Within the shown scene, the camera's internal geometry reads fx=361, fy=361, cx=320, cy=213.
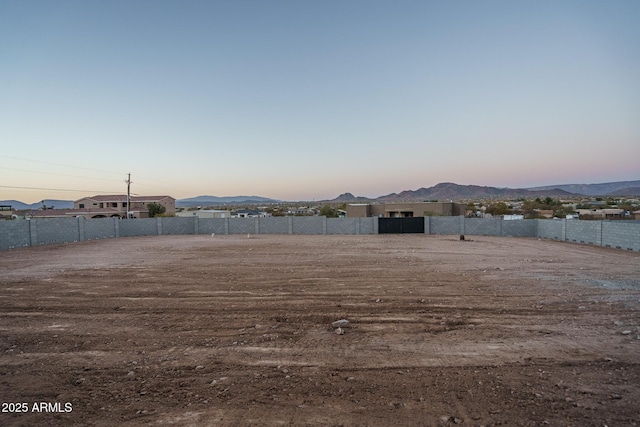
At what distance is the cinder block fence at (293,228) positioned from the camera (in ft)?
78.1

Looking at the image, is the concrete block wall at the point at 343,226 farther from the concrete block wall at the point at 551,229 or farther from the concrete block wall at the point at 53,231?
the concrete block wall at the point at 53,231

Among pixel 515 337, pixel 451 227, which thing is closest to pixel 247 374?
pixel 515 337

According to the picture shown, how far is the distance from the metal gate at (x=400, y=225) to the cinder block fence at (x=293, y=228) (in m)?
0.49

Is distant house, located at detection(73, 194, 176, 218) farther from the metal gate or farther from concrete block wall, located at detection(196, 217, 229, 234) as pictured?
the metal gate

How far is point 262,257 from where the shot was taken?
60.8 feet

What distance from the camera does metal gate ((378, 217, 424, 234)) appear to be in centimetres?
3559

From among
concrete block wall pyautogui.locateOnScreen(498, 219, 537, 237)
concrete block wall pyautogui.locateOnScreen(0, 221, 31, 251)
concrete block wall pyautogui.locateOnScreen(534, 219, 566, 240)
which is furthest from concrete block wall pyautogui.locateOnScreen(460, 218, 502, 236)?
concrete block wall pyautogui.locateOnScreen(0, 221, 31, 251)

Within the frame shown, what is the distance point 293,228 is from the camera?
37.5m

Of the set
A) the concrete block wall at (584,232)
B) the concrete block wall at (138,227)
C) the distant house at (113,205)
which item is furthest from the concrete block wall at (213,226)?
the distant house at (113,205)

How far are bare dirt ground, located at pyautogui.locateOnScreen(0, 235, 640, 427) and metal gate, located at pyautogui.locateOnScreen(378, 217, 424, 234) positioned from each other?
23.5 m

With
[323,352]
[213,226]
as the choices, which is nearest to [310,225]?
[213,226]

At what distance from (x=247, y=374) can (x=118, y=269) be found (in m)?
12.3

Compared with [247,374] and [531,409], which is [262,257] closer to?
[247,374]

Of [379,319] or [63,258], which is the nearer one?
[379,319]
